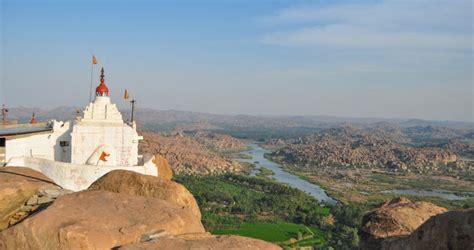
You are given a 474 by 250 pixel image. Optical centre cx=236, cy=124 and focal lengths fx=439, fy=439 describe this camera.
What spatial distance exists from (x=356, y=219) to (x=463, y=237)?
48.7m

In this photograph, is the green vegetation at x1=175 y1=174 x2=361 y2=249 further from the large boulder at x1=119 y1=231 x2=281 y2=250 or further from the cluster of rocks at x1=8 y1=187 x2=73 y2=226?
the large boulder at x1=119 y1=231 x2=281 y2=250

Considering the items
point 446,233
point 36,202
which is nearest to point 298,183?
point 36,202

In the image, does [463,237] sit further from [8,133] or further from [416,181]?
[416,181]

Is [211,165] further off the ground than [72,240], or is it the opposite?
[72,240]

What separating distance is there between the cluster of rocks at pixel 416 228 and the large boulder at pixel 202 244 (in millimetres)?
2999

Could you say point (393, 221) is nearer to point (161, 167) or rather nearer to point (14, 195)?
A: point (14, 195)

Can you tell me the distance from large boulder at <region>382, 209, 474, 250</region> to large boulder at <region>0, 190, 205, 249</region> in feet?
16.1

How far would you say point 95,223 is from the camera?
377 inches

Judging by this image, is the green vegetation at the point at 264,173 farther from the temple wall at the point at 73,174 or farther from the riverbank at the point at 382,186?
the temple wall at the point at 73,174

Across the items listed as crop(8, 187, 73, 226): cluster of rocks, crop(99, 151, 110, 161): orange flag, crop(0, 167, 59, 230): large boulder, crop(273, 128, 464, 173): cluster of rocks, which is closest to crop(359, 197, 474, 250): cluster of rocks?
crop(8, 187, 73, 226): cluster of rocks

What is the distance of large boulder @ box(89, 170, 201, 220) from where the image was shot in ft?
41.6

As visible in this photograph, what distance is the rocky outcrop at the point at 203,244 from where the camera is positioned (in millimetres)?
8430

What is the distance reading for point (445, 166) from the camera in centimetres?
11881

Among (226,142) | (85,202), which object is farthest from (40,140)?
(226,142)
